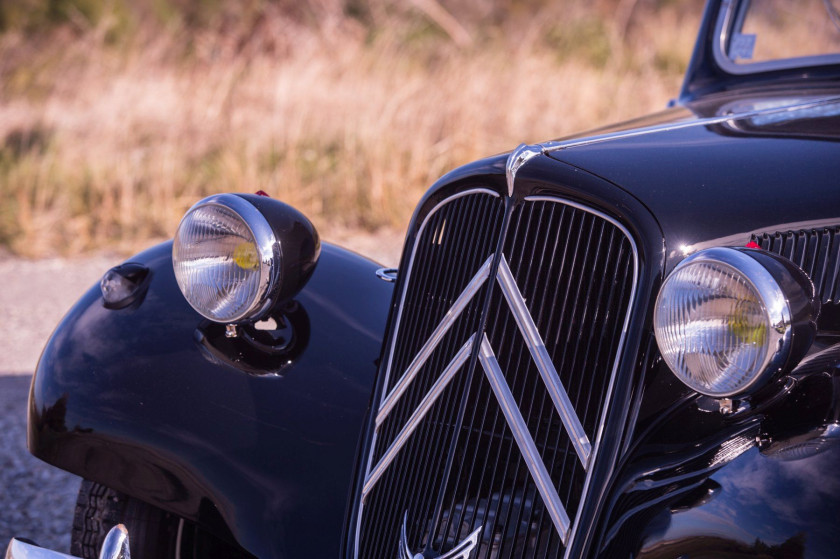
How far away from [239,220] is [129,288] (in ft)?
1.58

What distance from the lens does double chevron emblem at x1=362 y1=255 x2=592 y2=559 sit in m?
1.61

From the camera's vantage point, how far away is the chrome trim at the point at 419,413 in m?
1.77

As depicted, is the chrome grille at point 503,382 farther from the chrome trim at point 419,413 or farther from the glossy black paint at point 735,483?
the glossy black paint at point 735,483

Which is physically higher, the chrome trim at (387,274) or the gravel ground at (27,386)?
the chrome trim at (387,274)

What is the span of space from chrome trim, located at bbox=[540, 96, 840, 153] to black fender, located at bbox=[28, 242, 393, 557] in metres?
0.71

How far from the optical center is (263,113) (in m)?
7.55

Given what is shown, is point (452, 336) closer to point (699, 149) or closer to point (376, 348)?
point (376, 348)

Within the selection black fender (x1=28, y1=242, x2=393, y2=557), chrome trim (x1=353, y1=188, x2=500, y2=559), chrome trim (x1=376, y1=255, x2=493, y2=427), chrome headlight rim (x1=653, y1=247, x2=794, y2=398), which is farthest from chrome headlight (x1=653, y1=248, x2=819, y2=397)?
black fender (x1=28, y1=242, x2=393, y2=557)

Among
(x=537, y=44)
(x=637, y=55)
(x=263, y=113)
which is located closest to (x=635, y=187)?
(x=263, y=113)

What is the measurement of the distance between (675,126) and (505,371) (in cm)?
82

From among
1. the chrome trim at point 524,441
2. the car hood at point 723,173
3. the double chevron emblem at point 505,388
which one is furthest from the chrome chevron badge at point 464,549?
the car hood at point 723,173

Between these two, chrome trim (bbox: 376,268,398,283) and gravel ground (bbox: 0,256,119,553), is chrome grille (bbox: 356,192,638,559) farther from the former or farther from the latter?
gravel ground (bbox: 0,256,119,553)

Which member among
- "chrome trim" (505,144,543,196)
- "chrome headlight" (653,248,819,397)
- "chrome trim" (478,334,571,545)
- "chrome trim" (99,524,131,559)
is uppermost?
"chrome trim" (505,144,543,196)

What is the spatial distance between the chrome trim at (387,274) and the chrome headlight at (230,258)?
0.40 meters
